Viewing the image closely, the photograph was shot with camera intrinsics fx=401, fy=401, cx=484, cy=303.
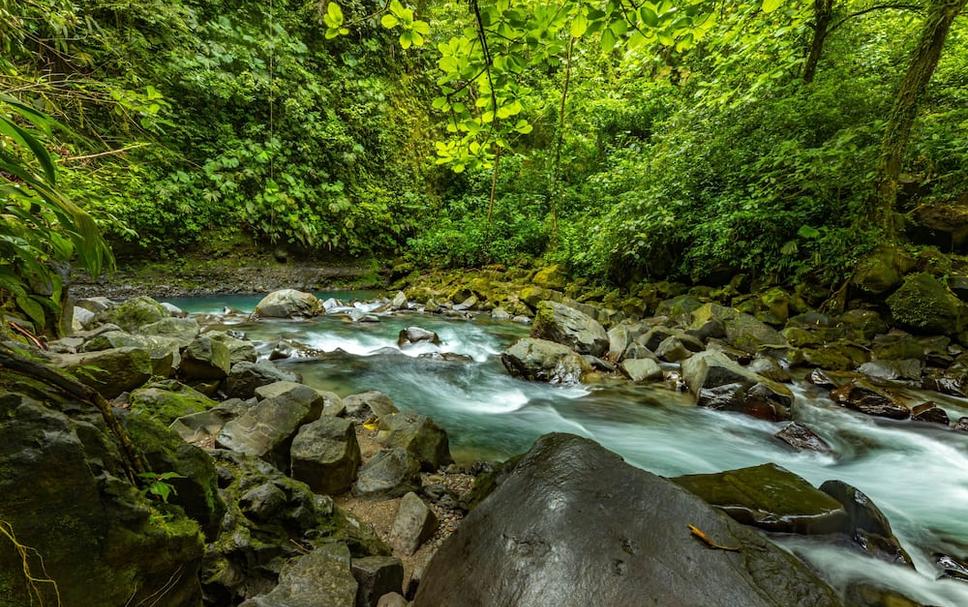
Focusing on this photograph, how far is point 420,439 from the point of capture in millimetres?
3117

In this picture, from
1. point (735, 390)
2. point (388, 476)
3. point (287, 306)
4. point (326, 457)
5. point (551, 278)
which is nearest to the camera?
point (326, 457)

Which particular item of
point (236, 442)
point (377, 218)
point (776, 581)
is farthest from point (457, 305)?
Answer: point (776, 581)

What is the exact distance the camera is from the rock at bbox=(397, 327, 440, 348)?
23.3 ft

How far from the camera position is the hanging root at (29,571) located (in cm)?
92

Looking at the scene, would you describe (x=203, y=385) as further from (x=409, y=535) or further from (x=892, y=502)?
(x=892, y=502)

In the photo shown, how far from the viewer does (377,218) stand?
1467 centimetres

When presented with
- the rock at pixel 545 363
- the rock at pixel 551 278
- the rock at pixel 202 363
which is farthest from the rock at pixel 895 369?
the rock at pixel 202 363

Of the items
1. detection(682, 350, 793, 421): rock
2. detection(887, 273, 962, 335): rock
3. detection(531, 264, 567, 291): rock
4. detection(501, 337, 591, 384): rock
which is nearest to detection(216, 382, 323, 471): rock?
detection(501, 337, 591, 384): rock

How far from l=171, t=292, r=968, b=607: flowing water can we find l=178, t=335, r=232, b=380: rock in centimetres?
116

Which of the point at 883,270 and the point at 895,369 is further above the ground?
the point at 883,270

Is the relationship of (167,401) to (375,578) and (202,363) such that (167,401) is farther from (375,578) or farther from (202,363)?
(375,578)

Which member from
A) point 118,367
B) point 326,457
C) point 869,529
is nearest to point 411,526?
point 326,457

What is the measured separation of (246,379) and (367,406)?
1.23 meters

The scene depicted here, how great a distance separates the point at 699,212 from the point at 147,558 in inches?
381
